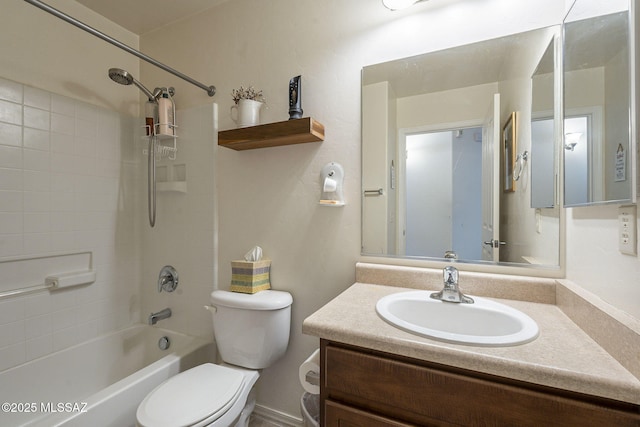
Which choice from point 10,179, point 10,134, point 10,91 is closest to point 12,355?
point 10,179

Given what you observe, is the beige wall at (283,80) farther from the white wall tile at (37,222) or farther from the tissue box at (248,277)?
the white wall tile at (37,222)

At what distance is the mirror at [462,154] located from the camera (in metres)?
1.04

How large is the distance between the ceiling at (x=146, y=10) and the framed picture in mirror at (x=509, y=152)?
1.72 metres

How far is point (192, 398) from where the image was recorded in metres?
1.07

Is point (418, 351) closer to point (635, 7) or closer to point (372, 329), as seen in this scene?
point (372, 329)

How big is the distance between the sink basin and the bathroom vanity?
0.11ft

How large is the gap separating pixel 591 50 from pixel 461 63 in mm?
423

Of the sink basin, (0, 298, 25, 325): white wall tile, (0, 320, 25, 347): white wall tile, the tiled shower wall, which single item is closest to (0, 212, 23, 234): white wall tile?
the tiled shower wall

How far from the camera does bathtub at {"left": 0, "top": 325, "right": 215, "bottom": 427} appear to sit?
1.10 m

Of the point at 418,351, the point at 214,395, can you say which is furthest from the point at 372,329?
the point at 214,395

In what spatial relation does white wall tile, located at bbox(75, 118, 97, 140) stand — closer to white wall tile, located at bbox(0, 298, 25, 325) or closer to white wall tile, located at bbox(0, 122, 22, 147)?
white wall tile, located at bbox(0, 122, 22, 147)

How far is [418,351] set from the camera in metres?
0.68

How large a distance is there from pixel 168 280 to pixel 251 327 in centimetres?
84

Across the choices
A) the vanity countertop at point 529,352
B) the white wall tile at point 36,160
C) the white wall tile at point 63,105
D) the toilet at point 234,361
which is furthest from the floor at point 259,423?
the white wall tile at point 63,105
